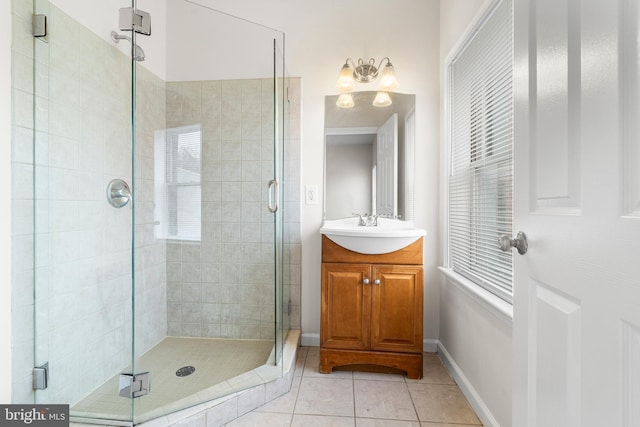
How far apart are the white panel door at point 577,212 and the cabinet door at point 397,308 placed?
33.5 inches

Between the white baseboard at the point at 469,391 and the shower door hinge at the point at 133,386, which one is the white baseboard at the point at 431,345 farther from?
the shower door hinge at the point at 133,386

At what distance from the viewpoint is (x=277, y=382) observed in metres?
1.58

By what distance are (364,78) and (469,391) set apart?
195cm

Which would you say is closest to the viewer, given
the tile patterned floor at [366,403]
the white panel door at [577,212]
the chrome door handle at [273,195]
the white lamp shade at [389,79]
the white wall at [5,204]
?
the white panel door at [577,212]

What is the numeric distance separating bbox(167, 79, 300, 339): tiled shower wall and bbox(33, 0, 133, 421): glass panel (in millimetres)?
395

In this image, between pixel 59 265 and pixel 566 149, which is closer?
pixel 566 149

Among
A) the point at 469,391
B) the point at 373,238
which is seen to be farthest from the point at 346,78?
the point at 469,391

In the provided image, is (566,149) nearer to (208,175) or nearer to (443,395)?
(443,395)

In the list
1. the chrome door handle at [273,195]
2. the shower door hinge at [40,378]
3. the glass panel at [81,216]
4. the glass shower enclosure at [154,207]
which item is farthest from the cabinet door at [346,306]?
the shower door hinge at [40,378]

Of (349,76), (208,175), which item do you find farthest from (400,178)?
(208,175)

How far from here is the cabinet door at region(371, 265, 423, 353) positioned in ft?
5.67

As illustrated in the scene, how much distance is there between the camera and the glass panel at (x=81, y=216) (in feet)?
4.24

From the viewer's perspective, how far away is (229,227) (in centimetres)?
192

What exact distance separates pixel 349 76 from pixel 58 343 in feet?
6.99
